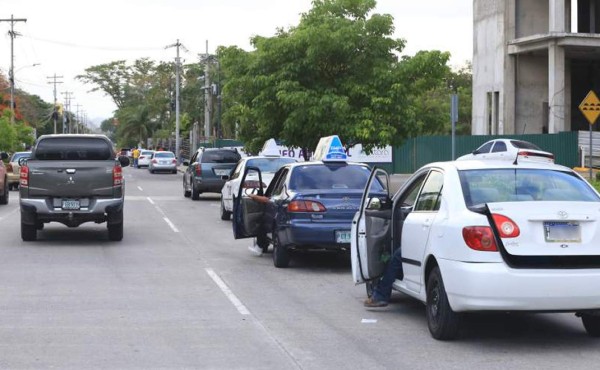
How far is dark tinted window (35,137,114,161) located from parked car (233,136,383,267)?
4.36m

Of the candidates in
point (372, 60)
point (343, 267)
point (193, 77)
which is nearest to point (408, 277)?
point (343, 267)

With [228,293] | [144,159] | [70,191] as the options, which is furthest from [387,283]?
[144,159]

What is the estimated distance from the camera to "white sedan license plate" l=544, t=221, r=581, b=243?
8781 mm

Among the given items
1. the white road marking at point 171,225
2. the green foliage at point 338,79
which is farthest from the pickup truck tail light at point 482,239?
the green foliage at point 338,79

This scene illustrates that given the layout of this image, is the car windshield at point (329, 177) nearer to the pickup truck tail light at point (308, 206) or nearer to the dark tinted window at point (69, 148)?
the pickup truck tail light at point (308, 206)

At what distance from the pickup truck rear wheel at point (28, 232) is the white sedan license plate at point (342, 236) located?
6840 millimetres

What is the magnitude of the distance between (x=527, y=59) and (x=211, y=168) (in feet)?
65.0

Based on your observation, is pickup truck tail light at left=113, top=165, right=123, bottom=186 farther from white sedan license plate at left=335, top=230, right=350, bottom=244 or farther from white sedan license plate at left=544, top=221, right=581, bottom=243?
white sedan license plate at left=544, top=221, right=581, bottom=243

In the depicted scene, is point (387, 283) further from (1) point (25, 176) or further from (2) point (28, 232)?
(2) point (28, 232)

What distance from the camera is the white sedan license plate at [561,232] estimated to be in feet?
28.8

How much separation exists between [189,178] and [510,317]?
25.3 meters

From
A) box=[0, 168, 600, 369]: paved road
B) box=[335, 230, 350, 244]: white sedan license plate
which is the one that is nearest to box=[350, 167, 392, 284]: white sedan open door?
box=[0, 168, 600, 369]: paved road

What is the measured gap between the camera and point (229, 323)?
1036 cm

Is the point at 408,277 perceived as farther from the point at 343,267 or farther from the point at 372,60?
the point at 372,60
